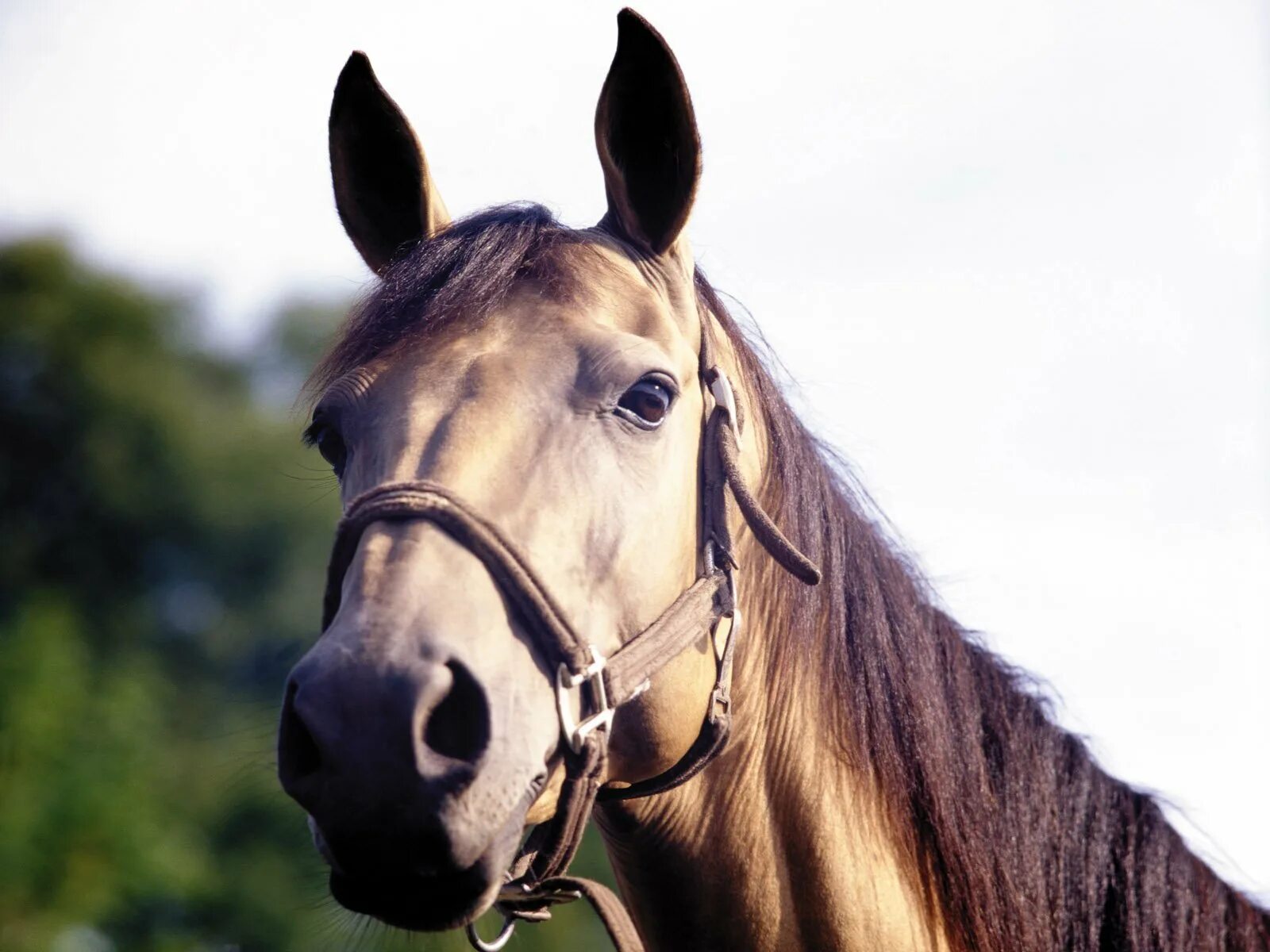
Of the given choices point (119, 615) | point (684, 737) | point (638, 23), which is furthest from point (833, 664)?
point (119, 615)

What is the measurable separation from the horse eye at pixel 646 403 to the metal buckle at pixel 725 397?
0.22 meters

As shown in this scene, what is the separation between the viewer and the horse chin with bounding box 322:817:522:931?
7.53 feet

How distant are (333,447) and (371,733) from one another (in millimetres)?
1130

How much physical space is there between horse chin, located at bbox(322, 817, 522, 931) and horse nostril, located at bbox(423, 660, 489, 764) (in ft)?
0.63

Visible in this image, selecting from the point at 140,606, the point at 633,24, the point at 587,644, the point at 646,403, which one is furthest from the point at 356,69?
the point at 140,606

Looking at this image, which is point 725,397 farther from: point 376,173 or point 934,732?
point 376,173

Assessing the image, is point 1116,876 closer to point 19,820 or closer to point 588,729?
point 588,729

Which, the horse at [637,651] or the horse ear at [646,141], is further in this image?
the horse ear at [646,141]

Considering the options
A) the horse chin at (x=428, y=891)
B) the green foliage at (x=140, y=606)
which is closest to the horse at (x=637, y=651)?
the horse chin at (x=428, y=891)

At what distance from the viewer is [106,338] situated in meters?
46.7

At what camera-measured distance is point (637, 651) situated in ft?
8.90

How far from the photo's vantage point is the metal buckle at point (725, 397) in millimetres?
3146

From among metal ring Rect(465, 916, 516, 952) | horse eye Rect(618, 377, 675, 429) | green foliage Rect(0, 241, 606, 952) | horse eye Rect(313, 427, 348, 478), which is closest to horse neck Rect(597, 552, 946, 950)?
metal ring Rect(465, 916, 516, 952)

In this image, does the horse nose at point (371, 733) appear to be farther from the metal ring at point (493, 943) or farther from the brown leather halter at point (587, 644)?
the metal ring at point (493, 943)
